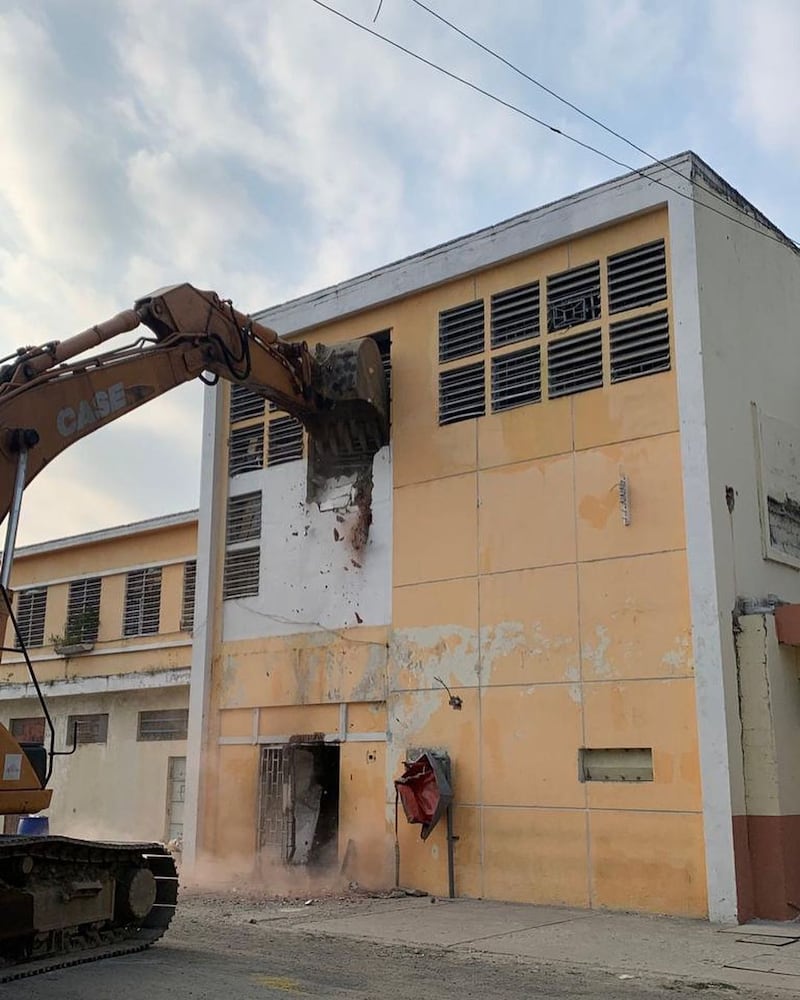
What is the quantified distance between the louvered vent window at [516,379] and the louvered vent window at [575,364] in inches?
8.7

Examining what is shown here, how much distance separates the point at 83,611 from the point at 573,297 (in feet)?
48.7

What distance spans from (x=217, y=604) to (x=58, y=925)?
8.46 m

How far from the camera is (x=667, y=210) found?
1379 centimetres

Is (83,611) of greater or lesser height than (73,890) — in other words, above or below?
above

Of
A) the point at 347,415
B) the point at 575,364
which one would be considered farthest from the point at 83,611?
the point at 575,364

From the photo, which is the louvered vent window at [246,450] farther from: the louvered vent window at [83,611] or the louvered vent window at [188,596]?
the louvered vent window at [83,611]

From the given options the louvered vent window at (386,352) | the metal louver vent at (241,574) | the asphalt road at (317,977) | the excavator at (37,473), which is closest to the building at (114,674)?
the metal louver vent at (241,574)

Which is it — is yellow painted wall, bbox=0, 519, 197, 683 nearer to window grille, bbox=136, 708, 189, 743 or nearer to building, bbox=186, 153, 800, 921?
window grille, bbox=136, 708, 189, 743

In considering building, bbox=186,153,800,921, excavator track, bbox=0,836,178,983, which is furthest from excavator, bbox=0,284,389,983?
building, bbox=186,153,800,921

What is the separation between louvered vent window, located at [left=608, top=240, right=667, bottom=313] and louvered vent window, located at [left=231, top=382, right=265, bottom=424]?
651cm

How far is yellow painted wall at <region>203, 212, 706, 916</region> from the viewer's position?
12.6 m

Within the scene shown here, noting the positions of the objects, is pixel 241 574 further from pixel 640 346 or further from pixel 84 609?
pixel 84 609

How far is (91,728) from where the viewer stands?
23078mm

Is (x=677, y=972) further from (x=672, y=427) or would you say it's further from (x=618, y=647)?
(x=672, y=427)
